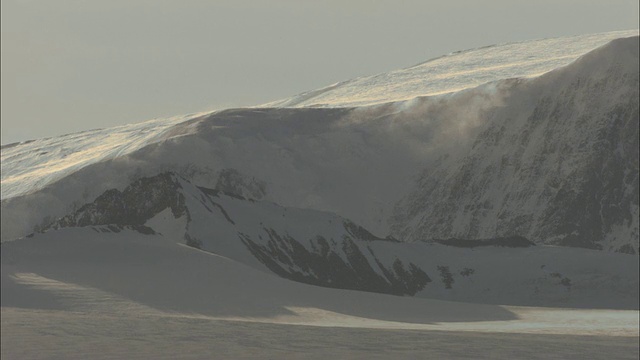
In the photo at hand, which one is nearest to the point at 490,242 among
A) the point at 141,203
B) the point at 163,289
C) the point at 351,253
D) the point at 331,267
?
the point at 351,253

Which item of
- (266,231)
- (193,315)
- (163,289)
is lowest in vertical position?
(266,231)

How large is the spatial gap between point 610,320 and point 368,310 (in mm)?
35840

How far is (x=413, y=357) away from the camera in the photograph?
40.9m

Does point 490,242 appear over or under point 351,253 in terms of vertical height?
under

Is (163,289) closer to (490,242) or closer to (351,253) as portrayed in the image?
(351,253)

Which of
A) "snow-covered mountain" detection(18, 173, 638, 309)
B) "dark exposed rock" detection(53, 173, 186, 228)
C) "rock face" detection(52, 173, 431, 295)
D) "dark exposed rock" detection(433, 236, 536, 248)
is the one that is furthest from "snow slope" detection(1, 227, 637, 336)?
"dark exposed rock" detection(433, 236, 536, 248)

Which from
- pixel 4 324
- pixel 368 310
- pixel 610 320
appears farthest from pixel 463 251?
pixel 4 324

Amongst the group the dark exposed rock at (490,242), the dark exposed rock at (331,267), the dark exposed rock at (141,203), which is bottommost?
the dark exposed rock at (490,242)

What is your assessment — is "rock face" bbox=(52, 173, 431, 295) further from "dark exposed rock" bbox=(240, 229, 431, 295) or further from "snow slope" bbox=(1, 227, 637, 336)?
"snow slope" bbox=(1, 227, 637, 336)

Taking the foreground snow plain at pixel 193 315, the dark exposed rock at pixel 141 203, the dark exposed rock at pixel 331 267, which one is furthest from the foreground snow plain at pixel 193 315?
the dark exposed rock at pixel 141 203

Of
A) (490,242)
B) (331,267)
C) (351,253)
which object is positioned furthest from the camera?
(490,242)

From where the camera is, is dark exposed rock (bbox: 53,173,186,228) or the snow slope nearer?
the snow slope

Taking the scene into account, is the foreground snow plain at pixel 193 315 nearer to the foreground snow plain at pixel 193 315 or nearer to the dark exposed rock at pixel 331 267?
the foreground snow plain at pixel 193 315

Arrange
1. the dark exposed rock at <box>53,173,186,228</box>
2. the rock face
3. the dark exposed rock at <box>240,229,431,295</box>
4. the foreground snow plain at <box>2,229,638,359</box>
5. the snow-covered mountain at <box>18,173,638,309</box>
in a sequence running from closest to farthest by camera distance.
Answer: the foreground snow plain at <box>2,229,638,359</box>
the rock face
the snow-covered mountain at <box>18,173,638,309</box>
the dark exposed rock at <box>53,173,186,228</box>
the dark exposed rock at <box>240,229,431,295</box>
